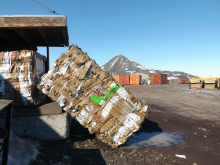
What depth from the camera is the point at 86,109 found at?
118 inches

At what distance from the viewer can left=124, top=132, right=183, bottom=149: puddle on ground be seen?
3.48 metres

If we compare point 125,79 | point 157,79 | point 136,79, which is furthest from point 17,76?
point 157,79

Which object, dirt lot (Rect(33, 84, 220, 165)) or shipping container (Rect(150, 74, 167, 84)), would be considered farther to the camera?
shipping container (Rect(150, 74, 167, 84))

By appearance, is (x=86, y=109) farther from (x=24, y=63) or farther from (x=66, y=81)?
(x=24, y=63)

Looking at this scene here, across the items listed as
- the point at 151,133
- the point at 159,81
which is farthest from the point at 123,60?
the point at 151,133

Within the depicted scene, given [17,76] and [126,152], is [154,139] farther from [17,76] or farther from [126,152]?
[17,76]

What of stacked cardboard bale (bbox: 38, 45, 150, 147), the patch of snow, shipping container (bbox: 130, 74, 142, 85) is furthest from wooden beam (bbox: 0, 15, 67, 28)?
shipping container (bbox: 130, 74, 142, 85)

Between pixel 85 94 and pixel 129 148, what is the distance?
1472 mm

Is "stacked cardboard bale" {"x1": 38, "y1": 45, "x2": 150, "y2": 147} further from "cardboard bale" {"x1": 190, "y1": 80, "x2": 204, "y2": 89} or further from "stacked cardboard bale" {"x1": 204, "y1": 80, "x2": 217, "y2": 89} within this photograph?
"stacked cardboard bale" {"x1": 204, "y1": 80, "x2": 217, "y2": 89}

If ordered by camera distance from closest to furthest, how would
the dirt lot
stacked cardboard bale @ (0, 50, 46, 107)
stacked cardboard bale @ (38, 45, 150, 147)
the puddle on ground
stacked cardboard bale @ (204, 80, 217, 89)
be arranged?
the dirt lot < stacked cardboard bale @ (38, 45, 150, 147) < stacked cardboard bale @ (0, 50, 46, 107) < the puddle on ground < stacked cardboard bale @ (204, 80, 217, 89)

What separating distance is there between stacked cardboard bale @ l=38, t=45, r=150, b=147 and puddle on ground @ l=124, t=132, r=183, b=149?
2.28ft

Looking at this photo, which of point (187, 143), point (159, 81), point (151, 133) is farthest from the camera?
point (159, 81)

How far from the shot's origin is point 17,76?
10.1 feet

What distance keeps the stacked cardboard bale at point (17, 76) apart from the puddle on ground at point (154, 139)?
93.9 inches
